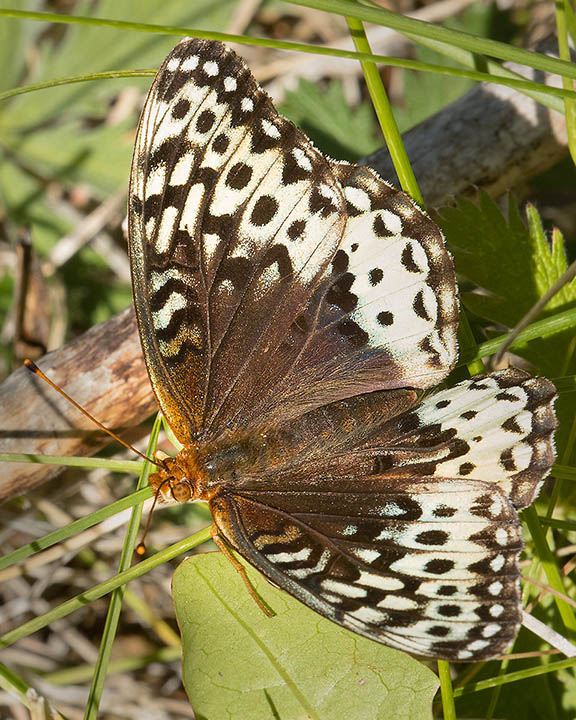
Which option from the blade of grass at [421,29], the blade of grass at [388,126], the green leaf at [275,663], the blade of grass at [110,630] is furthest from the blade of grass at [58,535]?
the blade of grass at [421,29]

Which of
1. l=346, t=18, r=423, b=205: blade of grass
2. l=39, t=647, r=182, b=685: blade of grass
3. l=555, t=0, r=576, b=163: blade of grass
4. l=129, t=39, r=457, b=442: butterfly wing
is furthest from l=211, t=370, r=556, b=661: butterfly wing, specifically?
l=39, t=647, r=182, b=685: blade of grass

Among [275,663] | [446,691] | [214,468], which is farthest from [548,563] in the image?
[214,468]

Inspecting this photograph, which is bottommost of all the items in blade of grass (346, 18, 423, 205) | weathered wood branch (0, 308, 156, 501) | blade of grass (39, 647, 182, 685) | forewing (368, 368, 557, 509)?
blade of grass (39, 647, 182, 685)

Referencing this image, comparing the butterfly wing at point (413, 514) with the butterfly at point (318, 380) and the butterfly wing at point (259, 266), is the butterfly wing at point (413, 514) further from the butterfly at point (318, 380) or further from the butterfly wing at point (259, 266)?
the butterfly wing at point (259, 266)

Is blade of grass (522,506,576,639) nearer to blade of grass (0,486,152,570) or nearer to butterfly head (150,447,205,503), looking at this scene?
butterfly head (150,447,205,503)

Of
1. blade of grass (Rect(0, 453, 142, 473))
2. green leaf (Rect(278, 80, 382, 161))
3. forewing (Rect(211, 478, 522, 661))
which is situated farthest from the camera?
green leaf (Rect(278, 80, 382, 161))

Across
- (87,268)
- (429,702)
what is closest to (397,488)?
(429,702)

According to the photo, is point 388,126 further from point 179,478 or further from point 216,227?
point 179,478
